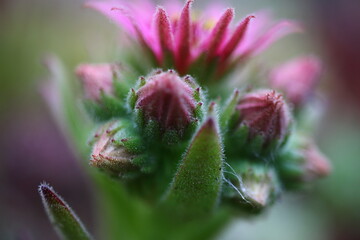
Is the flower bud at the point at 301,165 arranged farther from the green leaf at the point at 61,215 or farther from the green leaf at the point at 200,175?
the green leaf at the point at 61,215

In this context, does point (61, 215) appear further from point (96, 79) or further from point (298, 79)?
point (298, 79)

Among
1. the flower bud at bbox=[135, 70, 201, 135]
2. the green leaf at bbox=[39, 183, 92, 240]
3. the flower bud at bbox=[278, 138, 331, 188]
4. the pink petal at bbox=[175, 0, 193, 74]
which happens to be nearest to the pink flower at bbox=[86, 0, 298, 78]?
the pink petal at bbox=[175, 0, 193, 74]

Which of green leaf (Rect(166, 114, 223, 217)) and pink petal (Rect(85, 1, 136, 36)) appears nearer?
green leaf (Rect(166, 114, 223, 217))

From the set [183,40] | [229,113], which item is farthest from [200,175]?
[183,40]

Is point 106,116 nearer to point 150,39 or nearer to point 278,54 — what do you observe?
point 150,39

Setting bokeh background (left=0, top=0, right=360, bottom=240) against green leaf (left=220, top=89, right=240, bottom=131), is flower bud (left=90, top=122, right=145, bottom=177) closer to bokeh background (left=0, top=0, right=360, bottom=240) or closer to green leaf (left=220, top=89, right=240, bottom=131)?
green leaf (left=220, top=89, right=240, bottom=131)

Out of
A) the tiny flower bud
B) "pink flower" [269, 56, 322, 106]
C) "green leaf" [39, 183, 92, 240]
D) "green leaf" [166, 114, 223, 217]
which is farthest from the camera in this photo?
"pink flower" [269, 56, 322, 106]

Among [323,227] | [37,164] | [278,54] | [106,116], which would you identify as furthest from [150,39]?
[278,54]
